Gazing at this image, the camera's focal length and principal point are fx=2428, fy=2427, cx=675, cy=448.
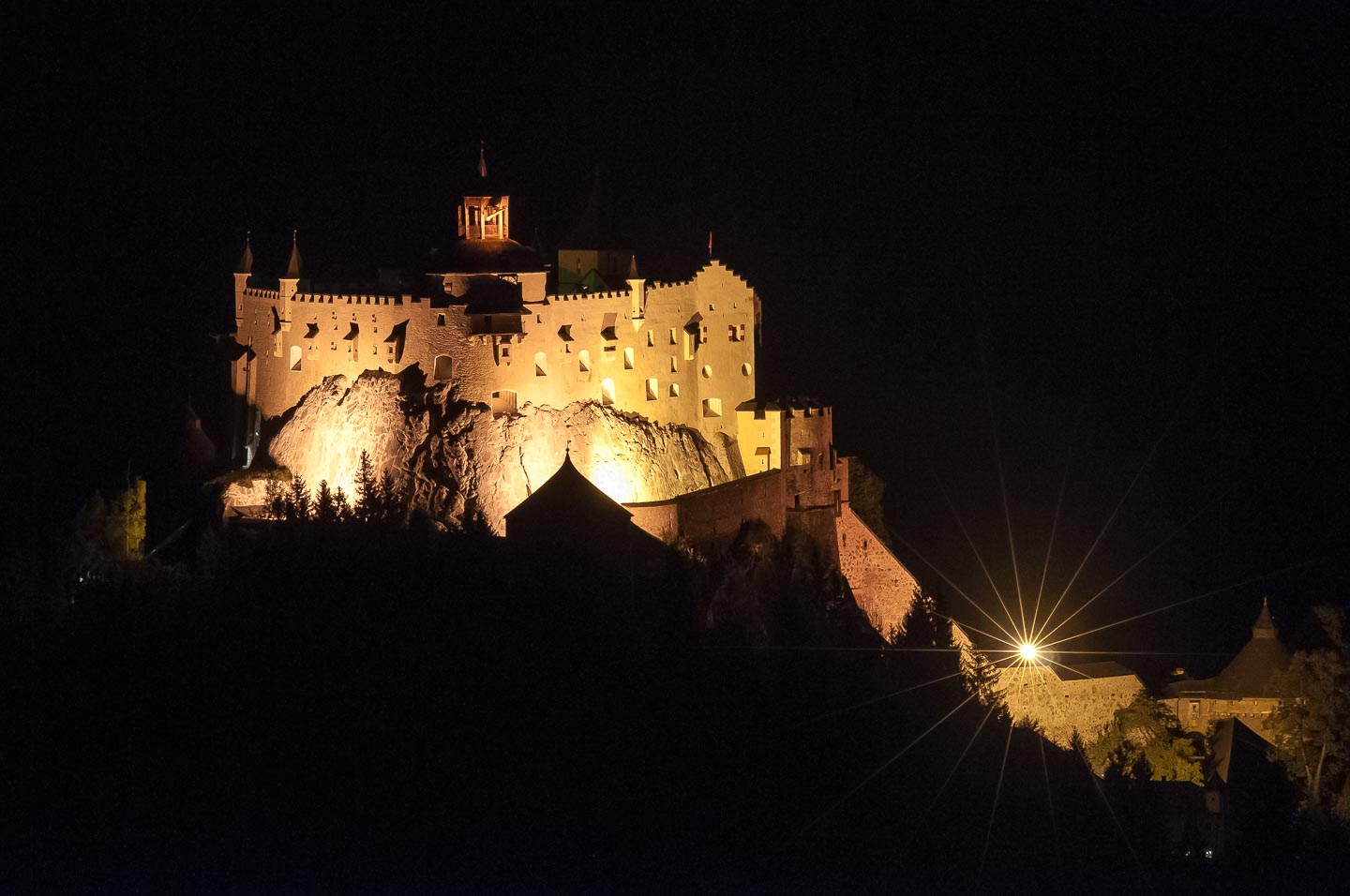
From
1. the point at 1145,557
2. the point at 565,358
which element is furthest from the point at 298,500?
the point at 1145,557

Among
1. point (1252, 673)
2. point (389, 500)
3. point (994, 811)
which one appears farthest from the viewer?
point (1252, 673)

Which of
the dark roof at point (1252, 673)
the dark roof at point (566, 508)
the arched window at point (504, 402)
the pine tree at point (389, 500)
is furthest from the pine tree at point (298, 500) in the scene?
the dark roof at point (1252, 673)

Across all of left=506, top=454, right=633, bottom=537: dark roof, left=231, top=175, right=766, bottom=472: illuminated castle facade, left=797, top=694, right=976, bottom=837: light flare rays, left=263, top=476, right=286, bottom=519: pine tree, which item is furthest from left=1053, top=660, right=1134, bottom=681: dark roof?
left=263, top=476, right=286, bottom=519: pine tree

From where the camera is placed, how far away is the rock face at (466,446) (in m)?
64.2

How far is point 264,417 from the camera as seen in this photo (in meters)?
67.2

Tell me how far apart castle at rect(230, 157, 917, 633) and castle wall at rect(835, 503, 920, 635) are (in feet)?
0.17

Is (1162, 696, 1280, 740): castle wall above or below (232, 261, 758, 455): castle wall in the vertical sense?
below

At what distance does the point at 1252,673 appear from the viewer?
235 feet

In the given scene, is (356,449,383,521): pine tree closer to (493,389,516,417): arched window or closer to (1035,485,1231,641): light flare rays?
(493,389,516,417): arched window

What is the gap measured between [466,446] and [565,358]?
12.2ft

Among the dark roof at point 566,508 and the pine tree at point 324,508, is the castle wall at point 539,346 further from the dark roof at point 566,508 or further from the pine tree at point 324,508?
the dark roof at point 566,508

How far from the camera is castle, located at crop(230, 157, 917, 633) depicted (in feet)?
214

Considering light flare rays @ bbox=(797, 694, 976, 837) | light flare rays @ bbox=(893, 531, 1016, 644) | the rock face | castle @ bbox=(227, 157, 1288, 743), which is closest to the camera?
light flare rays @ bbox=(797, 694, 976, 837)

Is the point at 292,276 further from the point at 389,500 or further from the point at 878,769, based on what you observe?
the point at 878,769
